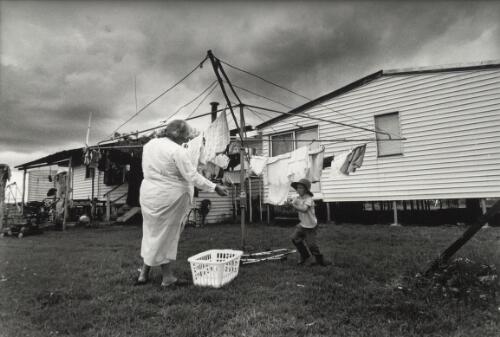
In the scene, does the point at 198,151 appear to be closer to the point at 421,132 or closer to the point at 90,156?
the point at 90,156

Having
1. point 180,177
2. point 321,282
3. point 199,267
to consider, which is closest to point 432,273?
point 321,282

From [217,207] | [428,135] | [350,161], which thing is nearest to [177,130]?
[350,161]

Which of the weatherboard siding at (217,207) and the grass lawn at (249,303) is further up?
the weatherboard siding at (217,207)

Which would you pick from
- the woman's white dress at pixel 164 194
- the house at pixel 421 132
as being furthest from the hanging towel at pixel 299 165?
the woman's white dress at pixel 164 194

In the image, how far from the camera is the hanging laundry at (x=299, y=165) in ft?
23.1

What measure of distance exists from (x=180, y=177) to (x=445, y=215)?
10381mm

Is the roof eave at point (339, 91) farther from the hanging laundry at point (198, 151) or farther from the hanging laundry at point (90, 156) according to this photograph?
the hanging laundry at point (90, 156)

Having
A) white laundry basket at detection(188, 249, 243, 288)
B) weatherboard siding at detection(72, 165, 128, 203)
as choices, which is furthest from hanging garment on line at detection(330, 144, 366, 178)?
weatherboard siding at detection(72, 165, 128, 203)

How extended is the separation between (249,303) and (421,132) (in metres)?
9.05

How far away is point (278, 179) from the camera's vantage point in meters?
7.42

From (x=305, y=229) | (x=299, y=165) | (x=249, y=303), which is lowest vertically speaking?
(x=249, y=303)

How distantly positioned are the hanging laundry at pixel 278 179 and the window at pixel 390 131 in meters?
4.82

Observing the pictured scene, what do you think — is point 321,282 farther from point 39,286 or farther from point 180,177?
point 39,286

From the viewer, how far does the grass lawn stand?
2.63m
